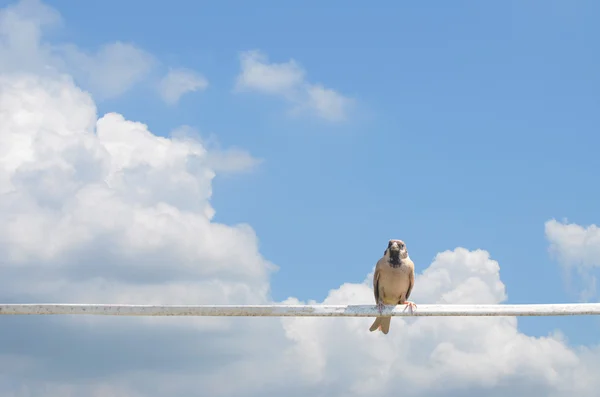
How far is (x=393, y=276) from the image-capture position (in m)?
12.7

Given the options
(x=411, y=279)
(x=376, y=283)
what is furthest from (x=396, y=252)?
(x=376, y=283)

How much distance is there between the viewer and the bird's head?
1274cm

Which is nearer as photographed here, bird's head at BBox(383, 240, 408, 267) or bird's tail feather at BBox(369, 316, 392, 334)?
bird's tail feather at BBox(369, 316, 392, 334)

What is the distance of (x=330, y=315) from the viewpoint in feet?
31.2

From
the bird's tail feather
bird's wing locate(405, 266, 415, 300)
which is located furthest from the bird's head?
the bird's tail feather

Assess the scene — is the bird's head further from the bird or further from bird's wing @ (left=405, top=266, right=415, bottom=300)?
bird's wing @ (left=405, top=266, right=415, bottom=300)

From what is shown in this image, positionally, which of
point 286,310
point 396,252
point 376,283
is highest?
point 396,252

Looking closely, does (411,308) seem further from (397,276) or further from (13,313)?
(13,313)

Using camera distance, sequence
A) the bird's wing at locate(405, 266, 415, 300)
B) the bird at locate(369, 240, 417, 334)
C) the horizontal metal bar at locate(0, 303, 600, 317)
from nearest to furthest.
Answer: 1. the horizontal metal bar at locate(0, 303, 600, 317)
2. the bird at locate(369, 240, 417, 334)
3. the bird's wing at locate(405, 266, 415, 300)

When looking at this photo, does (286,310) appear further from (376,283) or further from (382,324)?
(376,283)

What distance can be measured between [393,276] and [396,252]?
38 cm

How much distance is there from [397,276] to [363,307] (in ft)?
10.0

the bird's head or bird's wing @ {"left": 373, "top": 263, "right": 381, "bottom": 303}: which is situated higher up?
the bird's head

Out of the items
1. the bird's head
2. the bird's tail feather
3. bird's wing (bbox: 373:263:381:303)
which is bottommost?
the bird's tail feather
